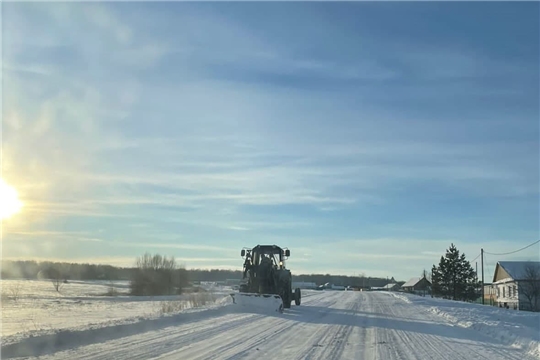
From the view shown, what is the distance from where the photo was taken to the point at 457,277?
261ft

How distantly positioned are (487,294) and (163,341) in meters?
92.4

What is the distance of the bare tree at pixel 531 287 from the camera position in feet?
204

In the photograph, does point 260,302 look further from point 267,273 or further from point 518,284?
point 518,284

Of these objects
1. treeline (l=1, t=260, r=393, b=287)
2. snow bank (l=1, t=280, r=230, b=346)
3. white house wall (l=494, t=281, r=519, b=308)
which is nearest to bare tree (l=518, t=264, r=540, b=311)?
white house wall (l=494, t=281, r=519, b=308)

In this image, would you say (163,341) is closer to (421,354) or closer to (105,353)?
(105,353)

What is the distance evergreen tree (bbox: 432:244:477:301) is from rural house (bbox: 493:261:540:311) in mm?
3869

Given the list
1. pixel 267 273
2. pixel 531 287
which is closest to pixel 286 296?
pixel 267 273

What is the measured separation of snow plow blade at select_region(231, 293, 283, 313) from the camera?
90.2 ft

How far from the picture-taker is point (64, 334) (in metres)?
14.7

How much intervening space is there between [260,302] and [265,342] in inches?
492

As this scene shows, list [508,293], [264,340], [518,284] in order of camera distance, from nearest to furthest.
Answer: [264,340]
[518,284]
[508,293]

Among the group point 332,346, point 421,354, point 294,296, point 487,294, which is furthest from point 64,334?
point 487,294

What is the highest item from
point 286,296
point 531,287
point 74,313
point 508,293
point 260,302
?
point 531,287

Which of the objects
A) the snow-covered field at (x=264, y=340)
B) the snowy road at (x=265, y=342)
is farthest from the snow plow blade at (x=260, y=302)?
the snowy road at (x=265, y=342)
